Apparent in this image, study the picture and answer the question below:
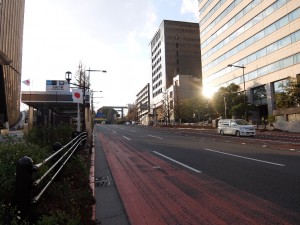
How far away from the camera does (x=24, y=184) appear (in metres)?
3.68

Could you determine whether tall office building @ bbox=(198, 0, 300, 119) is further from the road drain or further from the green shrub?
the green shrub

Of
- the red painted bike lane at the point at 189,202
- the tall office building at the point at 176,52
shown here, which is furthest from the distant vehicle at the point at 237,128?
the tall office building at the point at 176,52

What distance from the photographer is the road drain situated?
867 cm

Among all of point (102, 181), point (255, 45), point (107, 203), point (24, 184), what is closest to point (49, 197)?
point (107, 203)

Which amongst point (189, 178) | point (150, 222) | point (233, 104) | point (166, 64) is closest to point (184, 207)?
point (150, 222)

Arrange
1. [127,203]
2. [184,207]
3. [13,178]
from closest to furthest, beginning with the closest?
1. [13,178]
2. [184,207]
3. [127,203]

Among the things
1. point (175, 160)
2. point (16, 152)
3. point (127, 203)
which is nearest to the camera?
point (16, 152)

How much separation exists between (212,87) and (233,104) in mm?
20583

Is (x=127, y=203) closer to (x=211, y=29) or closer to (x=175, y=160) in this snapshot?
(x=175, y=160)

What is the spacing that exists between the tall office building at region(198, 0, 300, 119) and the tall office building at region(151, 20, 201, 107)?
40.8 meters

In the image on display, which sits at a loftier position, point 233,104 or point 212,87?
point 212,87

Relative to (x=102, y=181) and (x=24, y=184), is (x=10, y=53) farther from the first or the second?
(x=24, y=184)

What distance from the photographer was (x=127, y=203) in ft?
22.2

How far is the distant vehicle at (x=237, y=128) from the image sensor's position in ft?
98.2
